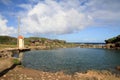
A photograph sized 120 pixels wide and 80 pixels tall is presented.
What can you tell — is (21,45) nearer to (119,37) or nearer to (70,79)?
(70,79)

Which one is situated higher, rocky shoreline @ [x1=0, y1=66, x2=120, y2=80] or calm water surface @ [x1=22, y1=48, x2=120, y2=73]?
rocky shoreline @ [x1=0, y1=66, x2=120, y2=80]

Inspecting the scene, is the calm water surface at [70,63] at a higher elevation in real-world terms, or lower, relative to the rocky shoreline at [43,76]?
lower

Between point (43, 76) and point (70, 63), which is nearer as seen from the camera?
point (43, 76)

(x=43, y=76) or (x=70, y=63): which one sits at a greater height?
(x=43, y=76)

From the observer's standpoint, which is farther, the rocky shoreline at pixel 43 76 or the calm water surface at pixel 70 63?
the calm water surface at pixel 70 63

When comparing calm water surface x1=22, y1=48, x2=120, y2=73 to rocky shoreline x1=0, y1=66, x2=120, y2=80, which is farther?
calm water surface x1=22, y1=48, x2=120, y2=73

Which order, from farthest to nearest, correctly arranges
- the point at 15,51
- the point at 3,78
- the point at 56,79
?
the point at 15,51 < the point at 56,79 < the point at 3,78

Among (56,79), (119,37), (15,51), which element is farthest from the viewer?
(119,37)

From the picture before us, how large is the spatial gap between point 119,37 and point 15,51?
15090cm

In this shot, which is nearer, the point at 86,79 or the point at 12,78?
the point at 12,78

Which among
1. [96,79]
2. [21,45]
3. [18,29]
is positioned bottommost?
[96,79]

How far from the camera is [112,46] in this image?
200 meters

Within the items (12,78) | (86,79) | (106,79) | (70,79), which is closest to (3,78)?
(12,78)

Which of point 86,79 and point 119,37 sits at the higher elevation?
point 119,37
